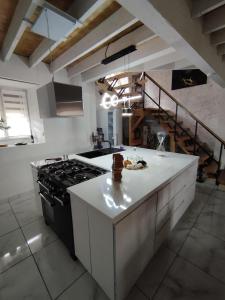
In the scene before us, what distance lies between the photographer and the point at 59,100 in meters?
2.01

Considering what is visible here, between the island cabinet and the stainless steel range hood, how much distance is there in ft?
4.40

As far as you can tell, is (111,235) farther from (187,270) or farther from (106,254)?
(187,270)

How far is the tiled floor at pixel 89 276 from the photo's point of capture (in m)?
1.28

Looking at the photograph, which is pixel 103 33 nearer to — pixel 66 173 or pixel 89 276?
pixel 66 173

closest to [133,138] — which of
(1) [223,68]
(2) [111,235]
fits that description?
(1) [223,68]

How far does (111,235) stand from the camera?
0.98 metres

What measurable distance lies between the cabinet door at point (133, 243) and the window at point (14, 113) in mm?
3179

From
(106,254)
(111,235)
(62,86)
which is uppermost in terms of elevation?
(62,86)

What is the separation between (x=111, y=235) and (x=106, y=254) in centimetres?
21

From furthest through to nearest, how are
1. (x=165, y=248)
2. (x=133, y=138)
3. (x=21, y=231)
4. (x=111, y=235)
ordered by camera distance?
1. (x=133, y=138)
2. (x=21, y=231)
3. (x=165, y=248)
4. (x=111, y=235)

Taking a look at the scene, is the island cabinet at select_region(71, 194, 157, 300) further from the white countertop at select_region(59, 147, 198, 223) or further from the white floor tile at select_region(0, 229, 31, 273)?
the white floor tile at select_region(0, 229, 31, 273)

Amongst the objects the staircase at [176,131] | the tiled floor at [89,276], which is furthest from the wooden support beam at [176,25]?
the tiled floor at [89,276]

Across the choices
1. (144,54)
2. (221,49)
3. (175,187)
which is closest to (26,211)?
(175,187)

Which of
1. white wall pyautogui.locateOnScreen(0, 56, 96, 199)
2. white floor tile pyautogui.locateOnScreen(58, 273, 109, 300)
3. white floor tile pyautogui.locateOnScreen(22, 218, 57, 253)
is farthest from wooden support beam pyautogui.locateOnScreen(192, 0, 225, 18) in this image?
white floor tile pyautogui.locateOnScreen(22, 218, 57, 253)
